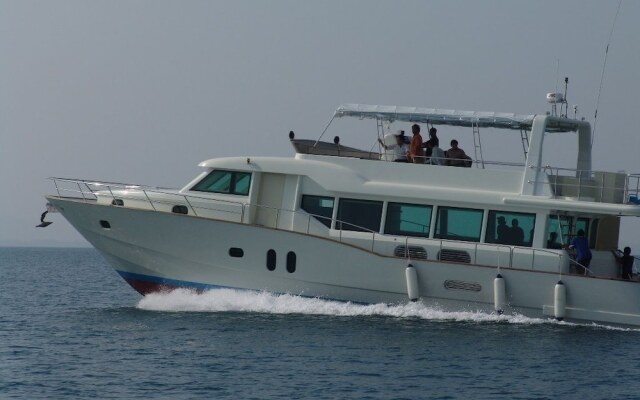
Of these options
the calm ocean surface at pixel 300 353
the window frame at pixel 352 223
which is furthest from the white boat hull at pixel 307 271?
the window frame at pixel 352 223

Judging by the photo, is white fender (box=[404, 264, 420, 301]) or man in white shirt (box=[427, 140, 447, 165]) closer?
white fender (box=[404, 264, 420, 301])

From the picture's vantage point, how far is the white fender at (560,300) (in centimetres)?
2319

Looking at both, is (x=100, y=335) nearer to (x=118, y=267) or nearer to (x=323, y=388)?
(x=118, y=267)

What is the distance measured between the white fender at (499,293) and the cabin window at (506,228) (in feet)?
3.70

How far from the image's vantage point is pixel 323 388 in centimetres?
1805

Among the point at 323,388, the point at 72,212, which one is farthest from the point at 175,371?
the point at 72,212

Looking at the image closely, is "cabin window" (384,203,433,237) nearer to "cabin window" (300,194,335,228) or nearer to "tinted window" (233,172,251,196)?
"cabin window" (300,194,335,228)

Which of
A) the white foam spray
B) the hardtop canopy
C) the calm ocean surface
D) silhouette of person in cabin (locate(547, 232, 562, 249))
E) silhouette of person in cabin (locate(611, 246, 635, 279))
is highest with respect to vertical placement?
the hardtop canopy

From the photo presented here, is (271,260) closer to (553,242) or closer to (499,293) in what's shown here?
(499,293)

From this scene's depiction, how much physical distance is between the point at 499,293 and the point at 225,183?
6.43 metres

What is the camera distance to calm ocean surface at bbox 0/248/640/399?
59.7 feet

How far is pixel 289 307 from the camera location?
24.3 metres

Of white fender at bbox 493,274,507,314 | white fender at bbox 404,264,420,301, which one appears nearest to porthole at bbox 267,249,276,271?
white fender at bbox 404,264,420,301

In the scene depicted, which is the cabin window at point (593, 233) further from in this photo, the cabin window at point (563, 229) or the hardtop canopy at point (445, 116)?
the hardtop canopy at point (445, 116)
